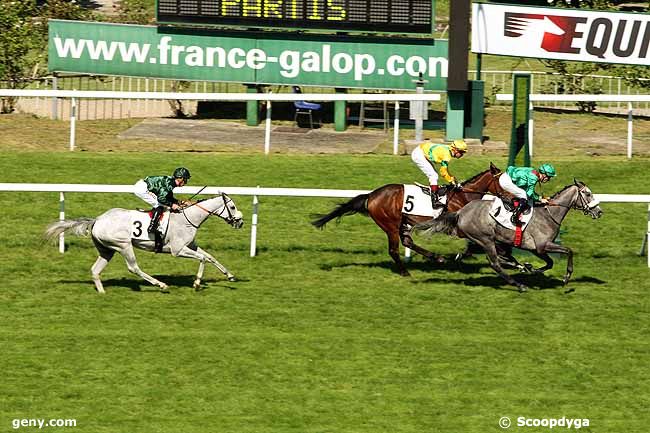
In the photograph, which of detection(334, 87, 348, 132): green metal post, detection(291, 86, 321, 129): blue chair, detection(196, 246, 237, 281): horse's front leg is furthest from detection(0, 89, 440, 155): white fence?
detection(196, 246, 237, 281): horse's front leg

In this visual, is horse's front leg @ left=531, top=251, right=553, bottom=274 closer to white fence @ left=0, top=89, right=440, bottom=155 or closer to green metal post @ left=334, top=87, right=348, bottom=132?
white fence @ left=0, top=89, right=440, bottom=155

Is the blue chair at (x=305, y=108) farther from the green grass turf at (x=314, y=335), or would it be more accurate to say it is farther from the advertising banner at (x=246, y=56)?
the green grass turf at (x=314, y=335)

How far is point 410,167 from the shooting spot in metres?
18.0

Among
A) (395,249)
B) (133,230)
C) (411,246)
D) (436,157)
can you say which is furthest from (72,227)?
(436,157)

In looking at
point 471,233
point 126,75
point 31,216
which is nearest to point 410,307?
point 471,233

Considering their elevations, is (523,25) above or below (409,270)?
above

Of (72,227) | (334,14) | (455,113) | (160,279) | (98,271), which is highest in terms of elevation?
(334,14)

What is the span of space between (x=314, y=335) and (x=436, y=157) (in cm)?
298

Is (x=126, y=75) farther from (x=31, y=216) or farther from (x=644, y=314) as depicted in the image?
(x=644, y=314)

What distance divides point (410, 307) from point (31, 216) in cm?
537

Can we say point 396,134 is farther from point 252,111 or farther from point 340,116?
point 252,111

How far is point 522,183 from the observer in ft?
41.3

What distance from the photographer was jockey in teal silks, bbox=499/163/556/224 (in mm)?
12586

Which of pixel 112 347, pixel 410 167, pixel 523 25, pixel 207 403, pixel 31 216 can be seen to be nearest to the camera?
pixel 207 403
